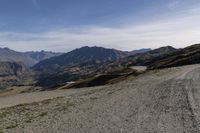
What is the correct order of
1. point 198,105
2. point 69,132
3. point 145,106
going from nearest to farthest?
point 69,132
point 198,105
point 145,106

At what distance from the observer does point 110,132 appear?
21953 millimetres

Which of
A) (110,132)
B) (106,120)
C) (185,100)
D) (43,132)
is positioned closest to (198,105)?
(185,100)

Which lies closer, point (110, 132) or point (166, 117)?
point (110, 132)

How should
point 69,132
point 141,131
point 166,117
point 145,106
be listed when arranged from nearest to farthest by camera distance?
point 141,131
point 69,132
point 166,117
point 145,106

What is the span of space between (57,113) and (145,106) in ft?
28.5

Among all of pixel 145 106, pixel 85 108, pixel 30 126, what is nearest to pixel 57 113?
pixel 85 108

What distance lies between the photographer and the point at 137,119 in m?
25.7

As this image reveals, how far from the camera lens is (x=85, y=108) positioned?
35.4 m

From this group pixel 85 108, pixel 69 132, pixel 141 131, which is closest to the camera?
pixel 141 131

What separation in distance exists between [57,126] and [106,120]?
12.6 feet

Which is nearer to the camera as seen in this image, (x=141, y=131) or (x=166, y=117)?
(x=141, y=131)

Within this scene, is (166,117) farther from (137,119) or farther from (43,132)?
(43,132)

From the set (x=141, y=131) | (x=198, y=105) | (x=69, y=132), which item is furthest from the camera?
(x=198, y=105)

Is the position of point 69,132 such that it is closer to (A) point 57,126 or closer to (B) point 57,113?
(A) point 57,126
